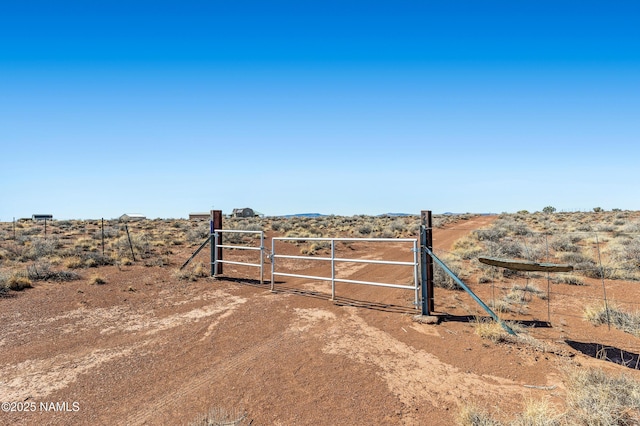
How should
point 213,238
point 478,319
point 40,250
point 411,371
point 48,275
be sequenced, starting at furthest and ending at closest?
point 40,250 → point 213,238 → point 48,275 → point 478,319 → point 411,371

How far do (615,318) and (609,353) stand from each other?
1.93m

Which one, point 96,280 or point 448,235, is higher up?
point 448,235

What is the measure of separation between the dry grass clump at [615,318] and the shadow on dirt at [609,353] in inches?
45.5

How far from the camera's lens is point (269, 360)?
517 cm

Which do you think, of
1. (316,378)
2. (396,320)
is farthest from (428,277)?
(316,378)

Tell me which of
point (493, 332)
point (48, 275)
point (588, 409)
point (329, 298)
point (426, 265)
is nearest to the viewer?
point (588, 409)

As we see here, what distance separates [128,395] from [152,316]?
3.49 metres

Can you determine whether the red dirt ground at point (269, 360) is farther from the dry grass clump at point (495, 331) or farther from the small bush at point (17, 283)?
the small bush at point (17, 283)

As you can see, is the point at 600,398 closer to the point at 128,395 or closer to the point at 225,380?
the point at 225,380

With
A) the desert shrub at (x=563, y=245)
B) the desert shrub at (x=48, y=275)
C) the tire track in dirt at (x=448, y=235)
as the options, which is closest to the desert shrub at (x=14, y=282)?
the desert shrub at (x=48, y=275)

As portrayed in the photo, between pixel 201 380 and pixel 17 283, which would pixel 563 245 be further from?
pixel 17 283

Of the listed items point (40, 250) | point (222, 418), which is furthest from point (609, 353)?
point (40, 250)

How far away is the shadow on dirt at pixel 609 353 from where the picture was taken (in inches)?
197

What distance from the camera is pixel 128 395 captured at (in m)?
4.29
